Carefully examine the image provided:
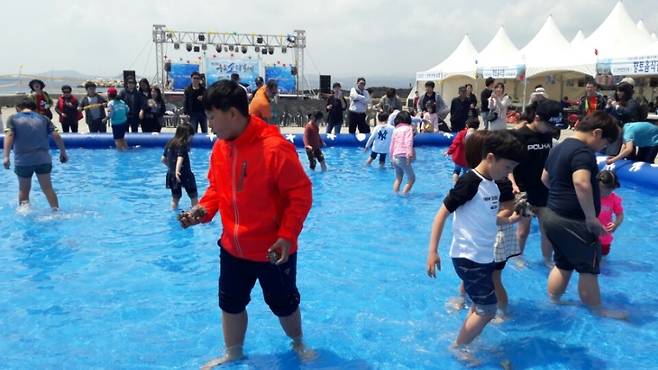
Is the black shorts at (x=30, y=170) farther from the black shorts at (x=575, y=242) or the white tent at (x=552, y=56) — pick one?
the white tent at (x=552, y=56)

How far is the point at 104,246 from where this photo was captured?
5746 millimetres

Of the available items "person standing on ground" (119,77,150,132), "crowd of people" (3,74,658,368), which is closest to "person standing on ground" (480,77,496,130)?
"crowd of people" (3,74,658,368)

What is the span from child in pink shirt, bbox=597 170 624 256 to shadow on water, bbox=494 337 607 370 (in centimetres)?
123

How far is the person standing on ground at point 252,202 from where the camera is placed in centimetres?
277

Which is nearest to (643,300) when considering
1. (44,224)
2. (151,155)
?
(44,224)

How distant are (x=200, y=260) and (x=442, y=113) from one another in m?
11.3

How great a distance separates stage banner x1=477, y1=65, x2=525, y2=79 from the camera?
2053cm

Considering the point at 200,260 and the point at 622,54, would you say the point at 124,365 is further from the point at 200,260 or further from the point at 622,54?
the point at 622,54

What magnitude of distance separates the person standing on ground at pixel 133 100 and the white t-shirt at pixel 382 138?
7.26 meters

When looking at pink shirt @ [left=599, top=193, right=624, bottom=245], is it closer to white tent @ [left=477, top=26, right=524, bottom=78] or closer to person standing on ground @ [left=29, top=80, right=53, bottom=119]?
person standing on ground @ [left=29, top=80, right=53, bottom=119]

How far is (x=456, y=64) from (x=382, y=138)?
1898 cm

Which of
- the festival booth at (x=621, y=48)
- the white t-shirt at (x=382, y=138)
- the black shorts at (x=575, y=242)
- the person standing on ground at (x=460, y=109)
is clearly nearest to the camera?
the black shorts at (x=575, y=242)

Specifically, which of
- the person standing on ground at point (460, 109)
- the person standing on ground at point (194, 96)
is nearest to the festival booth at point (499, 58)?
the person standing on ground at point (460, 109)

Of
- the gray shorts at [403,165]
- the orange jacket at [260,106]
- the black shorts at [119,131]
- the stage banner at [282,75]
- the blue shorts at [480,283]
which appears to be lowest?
the blue shorts at [480,283]
